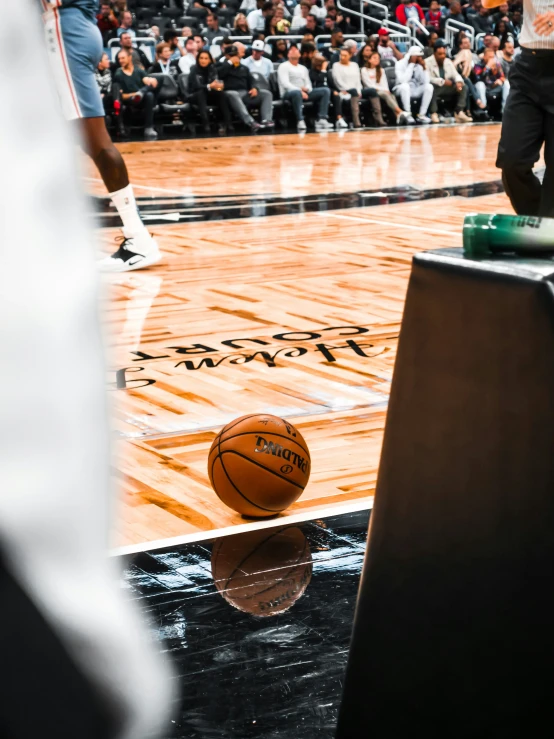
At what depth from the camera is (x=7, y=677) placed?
1.26 feet

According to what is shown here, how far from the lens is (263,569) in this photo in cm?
220

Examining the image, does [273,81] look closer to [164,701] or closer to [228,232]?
[228,232]

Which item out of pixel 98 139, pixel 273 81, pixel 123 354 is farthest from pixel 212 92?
pixel 123 354

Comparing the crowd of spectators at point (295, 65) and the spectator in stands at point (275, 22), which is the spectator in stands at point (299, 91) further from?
the spectator in stands at point (275, 22)

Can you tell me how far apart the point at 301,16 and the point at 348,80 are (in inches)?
78.9

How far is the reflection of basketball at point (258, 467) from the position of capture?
239 cm

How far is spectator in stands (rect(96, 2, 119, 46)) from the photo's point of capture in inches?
591

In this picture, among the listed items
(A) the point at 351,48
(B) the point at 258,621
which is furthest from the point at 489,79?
(B) the point at 258,621

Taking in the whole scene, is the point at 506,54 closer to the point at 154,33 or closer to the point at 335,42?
the point at 335,42

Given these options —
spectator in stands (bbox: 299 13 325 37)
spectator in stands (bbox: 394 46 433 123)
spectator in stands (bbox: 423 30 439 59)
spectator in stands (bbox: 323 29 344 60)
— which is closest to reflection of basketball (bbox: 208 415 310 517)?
spectator in stands (bbox: 323 29 344 60)

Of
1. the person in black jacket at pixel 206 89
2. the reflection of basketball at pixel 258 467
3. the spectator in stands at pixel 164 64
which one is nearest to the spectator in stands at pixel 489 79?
the person in black jacket at pixel 206 89

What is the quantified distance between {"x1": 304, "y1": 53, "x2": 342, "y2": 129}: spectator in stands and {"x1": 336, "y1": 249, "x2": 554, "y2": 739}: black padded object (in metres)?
15.6

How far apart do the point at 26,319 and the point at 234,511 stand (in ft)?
6.98

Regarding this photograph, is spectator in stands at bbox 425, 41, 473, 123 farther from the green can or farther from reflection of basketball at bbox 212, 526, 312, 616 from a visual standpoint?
the green can
